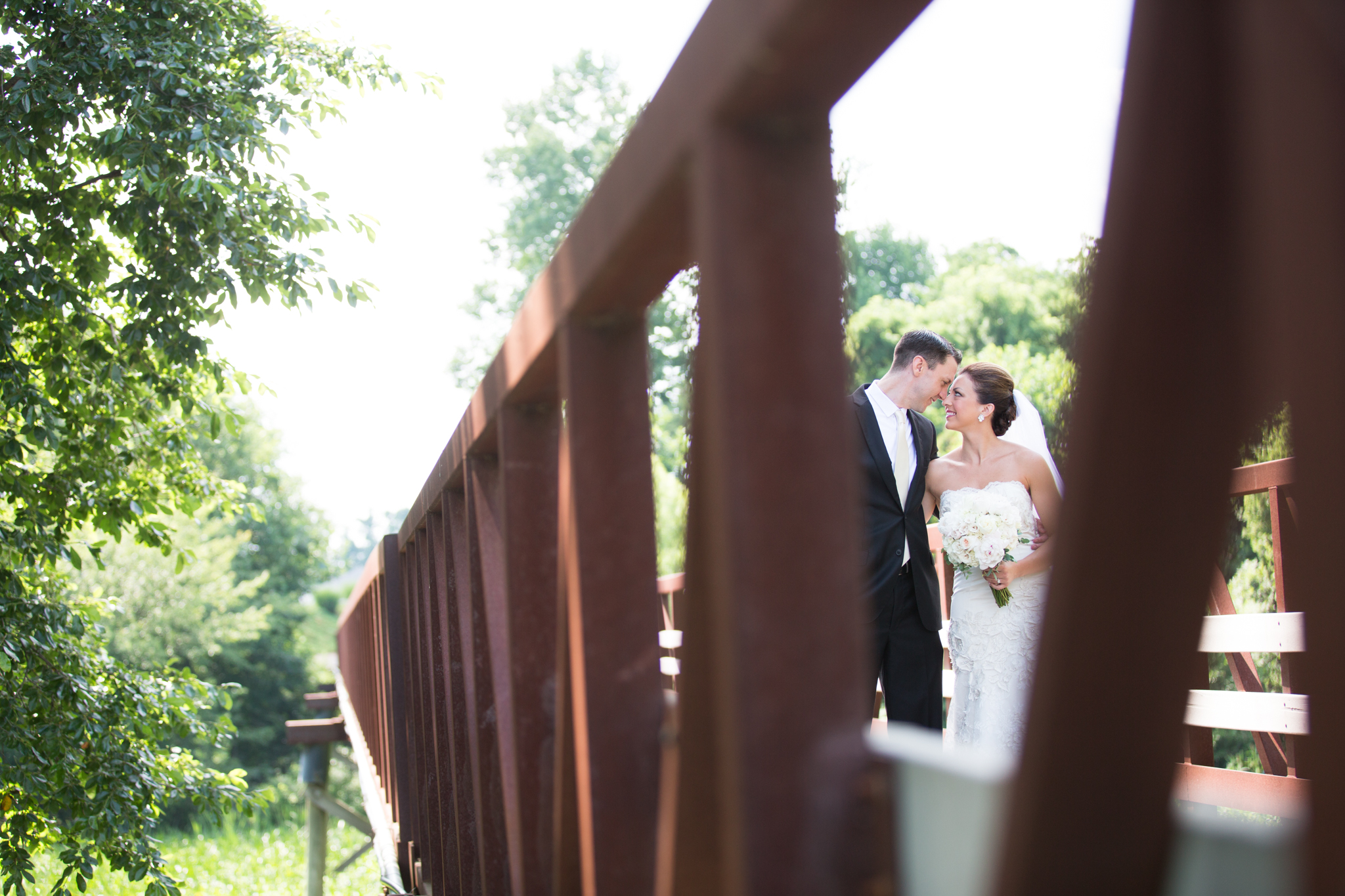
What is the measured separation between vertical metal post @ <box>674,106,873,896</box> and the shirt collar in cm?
330

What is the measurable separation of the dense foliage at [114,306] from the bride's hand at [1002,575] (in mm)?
3504

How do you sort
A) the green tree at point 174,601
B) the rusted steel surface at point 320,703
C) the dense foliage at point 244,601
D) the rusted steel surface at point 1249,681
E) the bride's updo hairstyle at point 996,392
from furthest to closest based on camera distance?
the dense foliage at point 244,601, the green tree at point 174,601, the rusted steel surface at point 320,703, the bride's updo hairstyle at point 996,392, the rusted steel surface at point 1249,681

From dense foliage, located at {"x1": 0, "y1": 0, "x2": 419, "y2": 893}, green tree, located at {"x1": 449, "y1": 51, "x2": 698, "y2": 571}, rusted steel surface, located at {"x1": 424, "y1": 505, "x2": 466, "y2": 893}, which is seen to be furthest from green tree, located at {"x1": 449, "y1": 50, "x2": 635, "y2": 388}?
rusted steel surface, located at {"x1": 424, "y1": 505, "x2": 466, "y2": 893}

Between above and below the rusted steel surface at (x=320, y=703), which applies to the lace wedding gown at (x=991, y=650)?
above

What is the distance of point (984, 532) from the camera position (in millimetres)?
4074

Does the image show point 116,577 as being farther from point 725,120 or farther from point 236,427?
point 725,120

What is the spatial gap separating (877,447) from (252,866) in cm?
1741

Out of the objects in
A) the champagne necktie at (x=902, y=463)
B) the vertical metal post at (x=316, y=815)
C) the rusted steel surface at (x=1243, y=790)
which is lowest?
the vertical metal post at (x=316, y=815)

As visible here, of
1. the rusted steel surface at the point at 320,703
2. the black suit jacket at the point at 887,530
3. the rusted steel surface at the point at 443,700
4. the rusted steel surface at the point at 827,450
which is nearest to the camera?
the rusted steel surface at the point at 827,450

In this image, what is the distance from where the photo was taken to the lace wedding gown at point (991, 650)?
13.7 feet

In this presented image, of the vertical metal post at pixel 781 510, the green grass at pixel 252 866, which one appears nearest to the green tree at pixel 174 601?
the green grass at pixel 252 866

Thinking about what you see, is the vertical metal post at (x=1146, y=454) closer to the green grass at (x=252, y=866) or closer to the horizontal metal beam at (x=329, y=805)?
the horizontal metal beam at (x=329, y=805)

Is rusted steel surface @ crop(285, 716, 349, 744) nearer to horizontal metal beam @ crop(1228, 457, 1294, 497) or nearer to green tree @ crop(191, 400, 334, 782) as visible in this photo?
horizontal metal beam @ crop(1228, 457, 1294, 497)

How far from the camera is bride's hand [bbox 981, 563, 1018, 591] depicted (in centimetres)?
414
